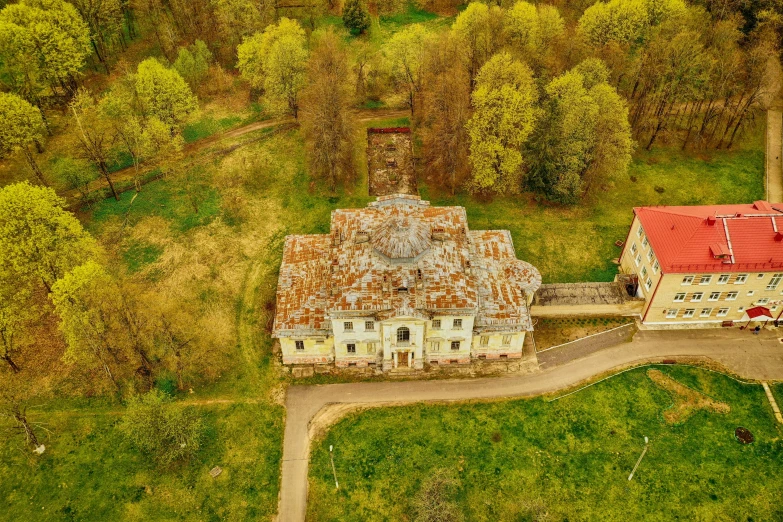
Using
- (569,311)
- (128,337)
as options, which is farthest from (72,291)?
(569,311)

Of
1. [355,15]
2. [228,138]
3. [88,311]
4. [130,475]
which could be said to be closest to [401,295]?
[88,311]

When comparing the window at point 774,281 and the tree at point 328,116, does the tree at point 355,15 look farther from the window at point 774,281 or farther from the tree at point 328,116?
the window at point 774,281

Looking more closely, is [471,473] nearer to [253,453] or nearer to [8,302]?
[253,453]

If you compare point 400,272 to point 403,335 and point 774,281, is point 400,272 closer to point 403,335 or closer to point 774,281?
point 403,335

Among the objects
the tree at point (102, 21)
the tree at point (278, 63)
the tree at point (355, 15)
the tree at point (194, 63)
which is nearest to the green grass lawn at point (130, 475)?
the tree at point (278, 63)

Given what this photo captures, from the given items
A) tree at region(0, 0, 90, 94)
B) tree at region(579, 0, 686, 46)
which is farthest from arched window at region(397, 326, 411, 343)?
tree at region(0, 0, 90, 94)
